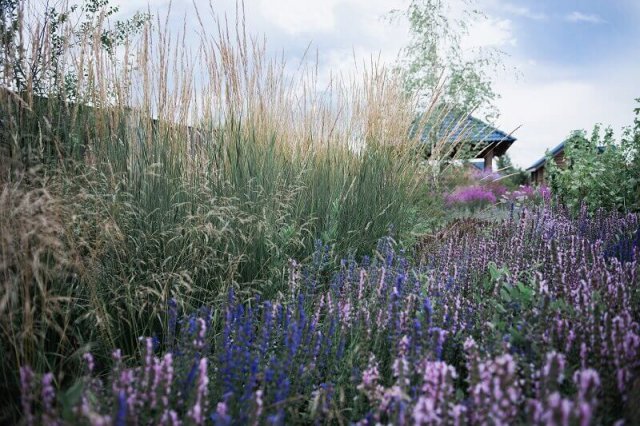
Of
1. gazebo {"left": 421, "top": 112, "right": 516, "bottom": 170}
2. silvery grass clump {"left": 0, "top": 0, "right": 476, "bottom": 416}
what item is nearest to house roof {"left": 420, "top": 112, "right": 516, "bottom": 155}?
gazebo {"left": 421, "top": 112, "right": 516, "bottom": 170}

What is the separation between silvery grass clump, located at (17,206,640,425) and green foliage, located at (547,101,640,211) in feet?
11.6

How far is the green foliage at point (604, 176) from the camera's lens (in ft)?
18.2

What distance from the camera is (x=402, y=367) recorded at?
4.74ft

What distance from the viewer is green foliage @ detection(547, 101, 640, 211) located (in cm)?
556

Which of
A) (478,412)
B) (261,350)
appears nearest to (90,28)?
(261,350)

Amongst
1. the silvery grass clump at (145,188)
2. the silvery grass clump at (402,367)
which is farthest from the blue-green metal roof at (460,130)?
the silvery grass clump at (402,367)

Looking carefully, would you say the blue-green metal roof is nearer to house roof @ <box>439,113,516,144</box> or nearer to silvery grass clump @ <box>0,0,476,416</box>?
house roof @ <box>439,113,516,144</box>

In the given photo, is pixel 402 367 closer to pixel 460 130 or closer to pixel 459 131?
pixel 460 130

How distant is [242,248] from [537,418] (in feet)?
6.27

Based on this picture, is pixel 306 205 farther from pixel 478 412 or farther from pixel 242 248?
pixel 478 412

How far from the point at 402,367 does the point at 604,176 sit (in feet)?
19.4

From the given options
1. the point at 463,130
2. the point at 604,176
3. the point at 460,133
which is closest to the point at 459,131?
the point at 460,133

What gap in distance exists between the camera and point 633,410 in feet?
4.20

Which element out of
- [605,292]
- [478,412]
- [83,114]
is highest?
[83,114]
